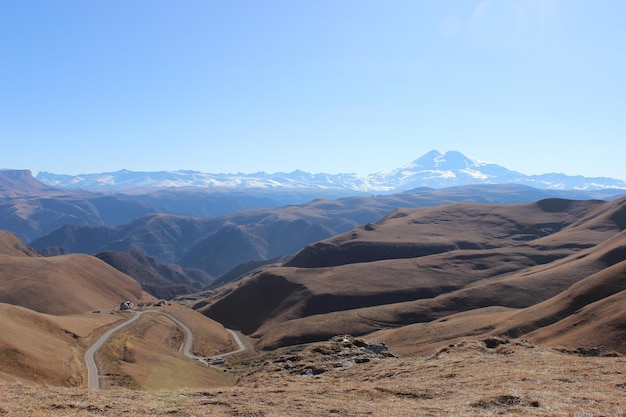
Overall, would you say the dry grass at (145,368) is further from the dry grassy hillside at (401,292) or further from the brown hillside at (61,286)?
the brown hillside at (61,286)

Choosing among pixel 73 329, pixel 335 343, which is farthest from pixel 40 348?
pixel 335 343

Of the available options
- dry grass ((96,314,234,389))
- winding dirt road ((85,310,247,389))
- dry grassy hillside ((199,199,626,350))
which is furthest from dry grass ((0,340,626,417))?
dry grassy hillside ((199,199,626,350))

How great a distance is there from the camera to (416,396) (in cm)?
3173

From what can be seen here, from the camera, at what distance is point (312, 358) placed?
2240 inches

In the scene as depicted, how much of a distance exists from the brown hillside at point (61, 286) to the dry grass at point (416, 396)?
116 meters

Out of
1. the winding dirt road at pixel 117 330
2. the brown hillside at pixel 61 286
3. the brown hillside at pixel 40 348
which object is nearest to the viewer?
the brown hillside at pixel 40 348

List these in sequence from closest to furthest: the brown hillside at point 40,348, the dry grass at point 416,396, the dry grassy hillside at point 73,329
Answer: the dry grass at point 416,396 → the brown hillside at point 40,348 → the dry grassy hillside at point 73,329

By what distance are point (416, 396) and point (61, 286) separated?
482ft

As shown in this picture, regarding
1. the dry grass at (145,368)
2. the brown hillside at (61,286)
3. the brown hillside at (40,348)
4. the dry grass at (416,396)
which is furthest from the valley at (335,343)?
the brown hillside at (61,286)

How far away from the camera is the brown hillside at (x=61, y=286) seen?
452ft

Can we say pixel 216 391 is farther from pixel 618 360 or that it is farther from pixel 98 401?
pixel 618 360

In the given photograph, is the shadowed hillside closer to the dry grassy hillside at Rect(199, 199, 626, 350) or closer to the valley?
the valley

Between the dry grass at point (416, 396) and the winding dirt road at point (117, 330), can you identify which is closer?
the dry grass at point (416, 396)

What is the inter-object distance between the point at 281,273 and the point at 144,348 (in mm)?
111393
